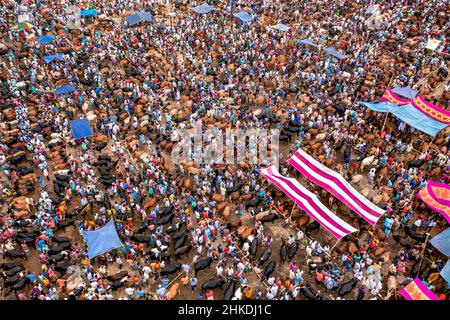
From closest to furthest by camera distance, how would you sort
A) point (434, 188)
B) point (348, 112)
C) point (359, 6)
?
point (434, 188), point (348, 112), point (359, 6)

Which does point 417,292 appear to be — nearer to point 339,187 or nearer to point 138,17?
point 339,187

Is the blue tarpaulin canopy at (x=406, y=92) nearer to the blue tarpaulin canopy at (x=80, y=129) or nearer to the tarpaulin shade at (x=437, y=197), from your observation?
the tarpaulin shade at (x=437, y=197)

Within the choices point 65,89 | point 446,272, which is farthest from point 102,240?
point 446,272

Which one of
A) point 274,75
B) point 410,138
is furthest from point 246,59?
point 410,138

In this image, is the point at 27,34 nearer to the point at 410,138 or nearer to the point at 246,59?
the point at 246,59

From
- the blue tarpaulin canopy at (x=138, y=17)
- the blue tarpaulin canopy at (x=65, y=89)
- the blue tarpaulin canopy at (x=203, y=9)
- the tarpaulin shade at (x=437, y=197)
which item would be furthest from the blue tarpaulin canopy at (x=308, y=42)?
the blue tarpaulin canopy at (x=65, y=89)

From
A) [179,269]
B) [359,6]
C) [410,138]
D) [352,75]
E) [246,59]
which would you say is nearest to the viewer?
[179,269]

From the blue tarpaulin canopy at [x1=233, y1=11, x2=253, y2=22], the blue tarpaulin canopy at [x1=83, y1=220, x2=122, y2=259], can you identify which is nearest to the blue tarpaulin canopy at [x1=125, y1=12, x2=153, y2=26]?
the blue tarpaulin canopy at [x1=233, y1=11, x2=253, y2=22]
